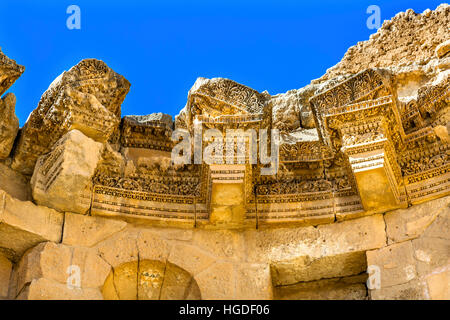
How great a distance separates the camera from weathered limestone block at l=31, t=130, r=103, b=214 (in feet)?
26.1

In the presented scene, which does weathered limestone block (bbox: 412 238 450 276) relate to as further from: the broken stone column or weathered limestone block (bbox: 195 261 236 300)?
the broken stone column

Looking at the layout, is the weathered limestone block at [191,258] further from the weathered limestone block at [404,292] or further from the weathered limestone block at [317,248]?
the weathered limestone block at [404,292]

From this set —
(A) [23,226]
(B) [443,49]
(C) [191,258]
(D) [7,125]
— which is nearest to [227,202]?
(C) [191,258]

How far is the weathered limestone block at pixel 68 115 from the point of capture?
8250 millimetres

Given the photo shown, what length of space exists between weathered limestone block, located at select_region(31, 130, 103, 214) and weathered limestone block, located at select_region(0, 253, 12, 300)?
0.71 m

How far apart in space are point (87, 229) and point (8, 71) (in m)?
1.89

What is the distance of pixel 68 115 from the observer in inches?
323

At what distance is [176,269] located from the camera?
805 cm

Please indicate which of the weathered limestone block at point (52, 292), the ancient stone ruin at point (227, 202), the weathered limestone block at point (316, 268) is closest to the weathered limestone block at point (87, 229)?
the ancient stone ruin at point (227, 202)

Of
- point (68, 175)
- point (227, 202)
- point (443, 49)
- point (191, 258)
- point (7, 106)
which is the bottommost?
point (191, 258)

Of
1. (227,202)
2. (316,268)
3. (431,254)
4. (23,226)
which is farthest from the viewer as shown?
(316,268)

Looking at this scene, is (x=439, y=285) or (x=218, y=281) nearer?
(x=439, y=285)

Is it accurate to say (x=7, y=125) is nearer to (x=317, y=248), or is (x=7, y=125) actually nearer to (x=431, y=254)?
(x=317, y=248)
